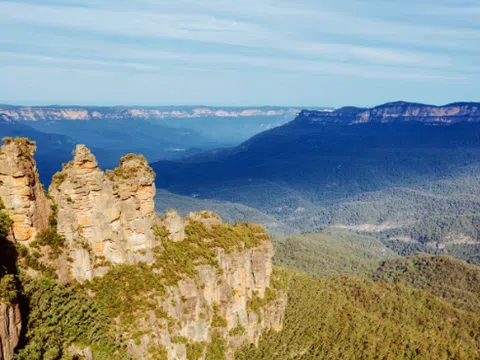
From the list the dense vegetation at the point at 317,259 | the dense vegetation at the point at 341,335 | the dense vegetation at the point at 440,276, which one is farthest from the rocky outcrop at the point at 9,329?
the dense vegetation at the point at 440,276

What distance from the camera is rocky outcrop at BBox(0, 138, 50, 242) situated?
111 feet

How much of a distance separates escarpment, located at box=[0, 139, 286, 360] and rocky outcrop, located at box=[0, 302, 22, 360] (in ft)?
0.19

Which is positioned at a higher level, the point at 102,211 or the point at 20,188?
the point at 20,188

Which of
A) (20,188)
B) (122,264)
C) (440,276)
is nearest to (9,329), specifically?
(20,188)

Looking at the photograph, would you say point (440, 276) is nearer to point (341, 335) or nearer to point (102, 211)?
point (341, 335)

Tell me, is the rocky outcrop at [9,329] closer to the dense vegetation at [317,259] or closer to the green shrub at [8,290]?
the green shrub at [8,290]

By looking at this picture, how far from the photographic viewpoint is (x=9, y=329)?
2595 centimetres

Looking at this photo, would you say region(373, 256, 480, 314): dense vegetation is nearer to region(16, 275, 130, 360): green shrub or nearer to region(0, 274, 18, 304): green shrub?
region(16, 275, 130, 360): green shrub

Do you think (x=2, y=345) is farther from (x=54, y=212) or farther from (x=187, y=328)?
(x=187, y=328)

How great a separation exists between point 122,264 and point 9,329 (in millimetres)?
16410

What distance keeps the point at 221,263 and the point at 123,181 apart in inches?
545

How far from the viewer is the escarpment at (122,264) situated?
3419 cm

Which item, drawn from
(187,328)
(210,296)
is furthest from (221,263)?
(187,328)

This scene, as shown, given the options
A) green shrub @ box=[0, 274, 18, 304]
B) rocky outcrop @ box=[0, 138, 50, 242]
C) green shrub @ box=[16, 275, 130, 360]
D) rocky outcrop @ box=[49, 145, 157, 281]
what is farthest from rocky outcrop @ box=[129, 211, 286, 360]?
green shrub @ box=[0, 274, 18, 304]
